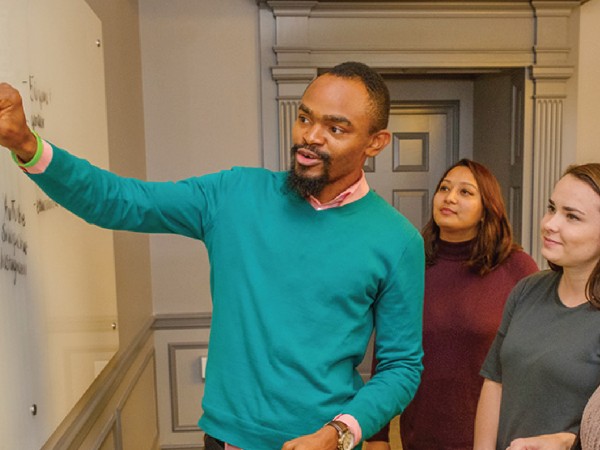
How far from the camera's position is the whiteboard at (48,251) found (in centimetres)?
111

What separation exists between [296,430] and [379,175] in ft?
8.68

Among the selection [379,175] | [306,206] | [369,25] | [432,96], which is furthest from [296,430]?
[432,96]

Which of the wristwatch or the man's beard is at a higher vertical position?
the man's beard

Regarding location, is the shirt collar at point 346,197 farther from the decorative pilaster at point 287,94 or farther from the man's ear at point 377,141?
the decorative pilaster at point 287,94

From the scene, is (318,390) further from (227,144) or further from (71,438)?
(227,144)

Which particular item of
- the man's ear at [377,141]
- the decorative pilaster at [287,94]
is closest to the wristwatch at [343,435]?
the man's ear at [377,141]

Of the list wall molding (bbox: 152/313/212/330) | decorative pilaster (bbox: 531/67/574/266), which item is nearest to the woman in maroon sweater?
decorative pilaster (bbox: 531/67/574/266)

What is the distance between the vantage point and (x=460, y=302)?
1756mm

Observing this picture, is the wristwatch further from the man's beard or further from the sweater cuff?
the man's beard

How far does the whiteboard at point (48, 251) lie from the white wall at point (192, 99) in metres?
1.11

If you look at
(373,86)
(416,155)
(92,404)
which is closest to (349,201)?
(373,86)

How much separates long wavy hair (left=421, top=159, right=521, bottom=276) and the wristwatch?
85cm

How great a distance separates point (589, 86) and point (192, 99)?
2.13m

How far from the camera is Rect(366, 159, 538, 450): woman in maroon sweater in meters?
1.74
